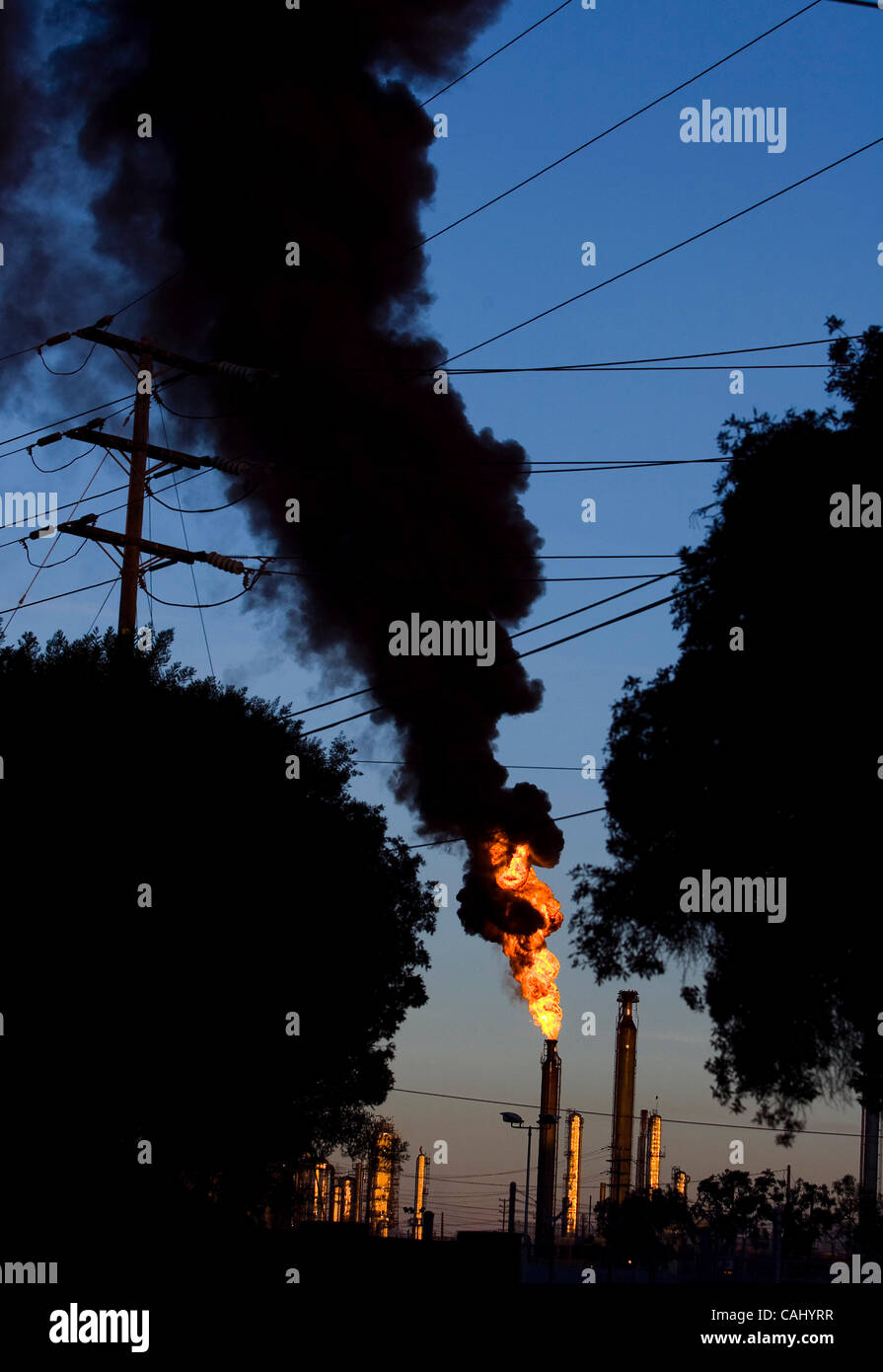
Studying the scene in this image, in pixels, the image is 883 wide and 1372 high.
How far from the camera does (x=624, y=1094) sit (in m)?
126

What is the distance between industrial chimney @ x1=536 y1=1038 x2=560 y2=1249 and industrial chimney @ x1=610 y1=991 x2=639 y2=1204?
6685mm

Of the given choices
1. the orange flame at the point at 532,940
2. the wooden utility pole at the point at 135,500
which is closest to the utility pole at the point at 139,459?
the wooden utility pole at the point at 135,500

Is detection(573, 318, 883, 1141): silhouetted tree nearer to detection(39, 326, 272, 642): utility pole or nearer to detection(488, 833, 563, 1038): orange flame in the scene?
detection(39, 326, 272, 642): utility pole

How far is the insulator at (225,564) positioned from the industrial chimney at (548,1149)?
291 feet

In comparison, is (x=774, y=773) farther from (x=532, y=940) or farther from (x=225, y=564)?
(x=532, y=940)

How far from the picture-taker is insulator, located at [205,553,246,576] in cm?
3511

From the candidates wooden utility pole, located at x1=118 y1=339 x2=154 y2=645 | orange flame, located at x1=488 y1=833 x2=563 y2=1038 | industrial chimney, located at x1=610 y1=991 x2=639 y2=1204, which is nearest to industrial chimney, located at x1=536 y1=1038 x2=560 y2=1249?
industrial chimney, located at x1=610 y1=991 x2=639 y2=1204

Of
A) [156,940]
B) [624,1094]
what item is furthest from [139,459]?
[624,1094]

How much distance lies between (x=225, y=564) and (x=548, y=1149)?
9103 centimetres

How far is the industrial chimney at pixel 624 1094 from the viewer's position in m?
125

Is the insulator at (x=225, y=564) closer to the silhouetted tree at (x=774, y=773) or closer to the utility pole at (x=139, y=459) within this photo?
the utility pole at (x=139, y=459)

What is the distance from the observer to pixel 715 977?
2525 cm

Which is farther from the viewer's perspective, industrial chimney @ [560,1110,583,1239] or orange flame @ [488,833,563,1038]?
industrial chimney @ [560,1110,583,1239]
